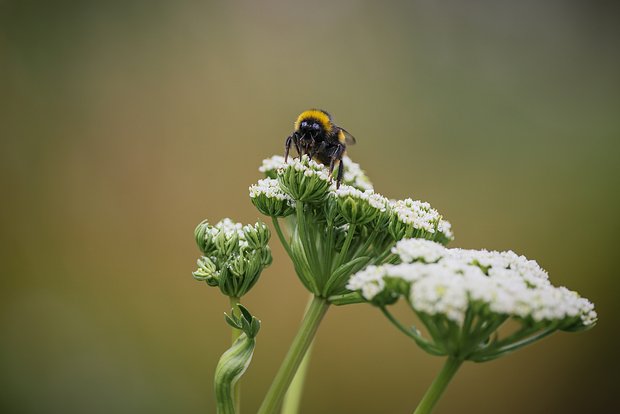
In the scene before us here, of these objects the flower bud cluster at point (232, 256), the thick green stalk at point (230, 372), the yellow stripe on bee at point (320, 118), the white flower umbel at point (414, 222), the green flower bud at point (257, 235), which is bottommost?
the thick green stalk at point (230, 372)

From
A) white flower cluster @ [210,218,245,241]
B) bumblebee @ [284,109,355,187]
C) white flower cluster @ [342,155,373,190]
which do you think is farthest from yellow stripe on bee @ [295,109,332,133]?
white flower cluster @ [210,218,245,241]

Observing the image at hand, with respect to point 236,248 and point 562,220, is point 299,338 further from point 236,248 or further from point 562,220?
point 562,220

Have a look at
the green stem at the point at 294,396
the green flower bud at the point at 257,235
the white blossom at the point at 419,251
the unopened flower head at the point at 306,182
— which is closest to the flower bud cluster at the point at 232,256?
the green flower bud at the point at 257,235

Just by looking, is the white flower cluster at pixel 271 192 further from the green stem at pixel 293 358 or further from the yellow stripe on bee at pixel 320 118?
the yellow stripe on bee at pixel 320 118

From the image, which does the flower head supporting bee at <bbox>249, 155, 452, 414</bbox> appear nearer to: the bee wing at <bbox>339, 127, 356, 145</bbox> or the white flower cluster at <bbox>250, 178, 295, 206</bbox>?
the white flower cluster at <bbox>250, 178, 295, 206</bbox>

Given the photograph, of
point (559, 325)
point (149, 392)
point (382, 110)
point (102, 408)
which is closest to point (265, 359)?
point (149, 392)

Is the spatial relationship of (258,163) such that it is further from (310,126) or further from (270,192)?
(270,192)
